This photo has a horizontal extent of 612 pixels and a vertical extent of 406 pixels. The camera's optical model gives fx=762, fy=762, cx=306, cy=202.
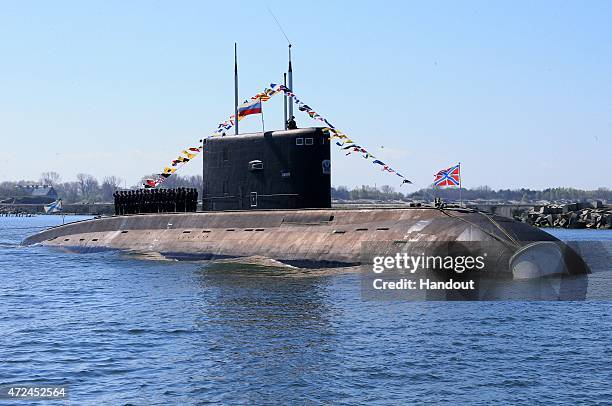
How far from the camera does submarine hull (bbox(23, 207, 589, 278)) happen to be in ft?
93.5

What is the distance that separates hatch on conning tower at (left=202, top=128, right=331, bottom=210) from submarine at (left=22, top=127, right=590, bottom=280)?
0.05 metres

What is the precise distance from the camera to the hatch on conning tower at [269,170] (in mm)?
37469

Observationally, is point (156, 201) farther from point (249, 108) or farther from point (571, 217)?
point (571, 217)

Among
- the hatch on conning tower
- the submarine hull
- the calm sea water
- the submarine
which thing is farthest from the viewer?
the hatch on conning tower

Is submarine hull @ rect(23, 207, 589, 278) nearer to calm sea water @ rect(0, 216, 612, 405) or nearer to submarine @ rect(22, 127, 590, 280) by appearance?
submarine @ rect(22, 127, 590, 280)

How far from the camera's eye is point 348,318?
2181 cm

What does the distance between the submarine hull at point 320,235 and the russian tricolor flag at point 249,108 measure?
536 centimetres

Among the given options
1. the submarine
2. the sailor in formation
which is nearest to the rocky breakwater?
the sailor in formation

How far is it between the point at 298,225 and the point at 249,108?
7.68 meters

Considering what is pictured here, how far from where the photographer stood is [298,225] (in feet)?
122

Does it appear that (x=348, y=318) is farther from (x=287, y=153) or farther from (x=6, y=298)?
(x=287, y=153)

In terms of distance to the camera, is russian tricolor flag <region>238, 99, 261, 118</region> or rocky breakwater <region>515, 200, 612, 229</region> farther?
rocky breakwater <region>515, 200, 612, 229</region>

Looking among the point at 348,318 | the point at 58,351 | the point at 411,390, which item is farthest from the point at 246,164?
the point at 411,390

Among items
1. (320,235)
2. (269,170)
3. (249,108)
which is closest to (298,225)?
(320,235)
